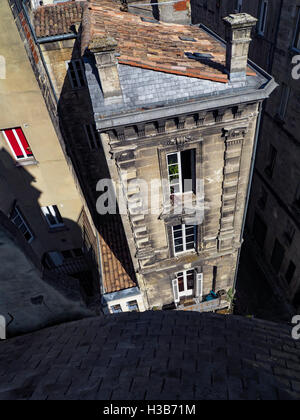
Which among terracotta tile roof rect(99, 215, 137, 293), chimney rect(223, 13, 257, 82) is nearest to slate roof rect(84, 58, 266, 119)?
chimney rect(223, 13, 257, 82)

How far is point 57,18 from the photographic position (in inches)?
606

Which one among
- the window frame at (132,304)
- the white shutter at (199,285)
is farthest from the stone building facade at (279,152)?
the window frame at (132,304)

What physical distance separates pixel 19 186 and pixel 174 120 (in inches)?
333

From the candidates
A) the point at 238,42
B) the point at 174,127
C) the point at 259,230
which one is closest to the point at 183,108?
the point at 174,127

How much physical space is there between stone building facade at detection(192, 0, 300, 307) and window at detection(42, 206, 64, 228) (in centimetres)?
1475

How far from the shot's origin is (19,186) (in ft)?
46.1

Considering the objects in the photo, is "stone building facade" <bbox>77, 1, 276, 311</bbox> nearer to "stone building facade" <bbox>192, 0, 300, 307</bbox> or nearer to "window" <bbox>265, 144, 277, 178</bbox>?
"stone building facade" <bbox>192, 0, 300, 307</bbox>

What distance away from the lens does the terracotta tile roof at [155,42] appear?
10.7m

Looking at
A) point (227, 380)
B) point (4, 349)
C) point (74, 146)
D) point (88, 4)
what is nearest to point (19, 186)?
point (74, 146)

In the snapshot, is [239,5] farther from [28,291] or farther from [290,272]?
[28,291]

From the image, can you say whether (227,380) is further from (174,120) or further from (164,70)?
(164,70)

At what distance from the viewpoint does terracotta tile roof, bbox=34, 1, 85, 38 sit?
14.6 meters

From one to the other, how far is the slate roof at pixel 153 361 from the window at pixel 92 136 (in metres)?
12.2

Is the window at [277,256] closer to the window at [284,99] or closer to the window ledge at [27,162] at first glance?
the window at [284,99]
